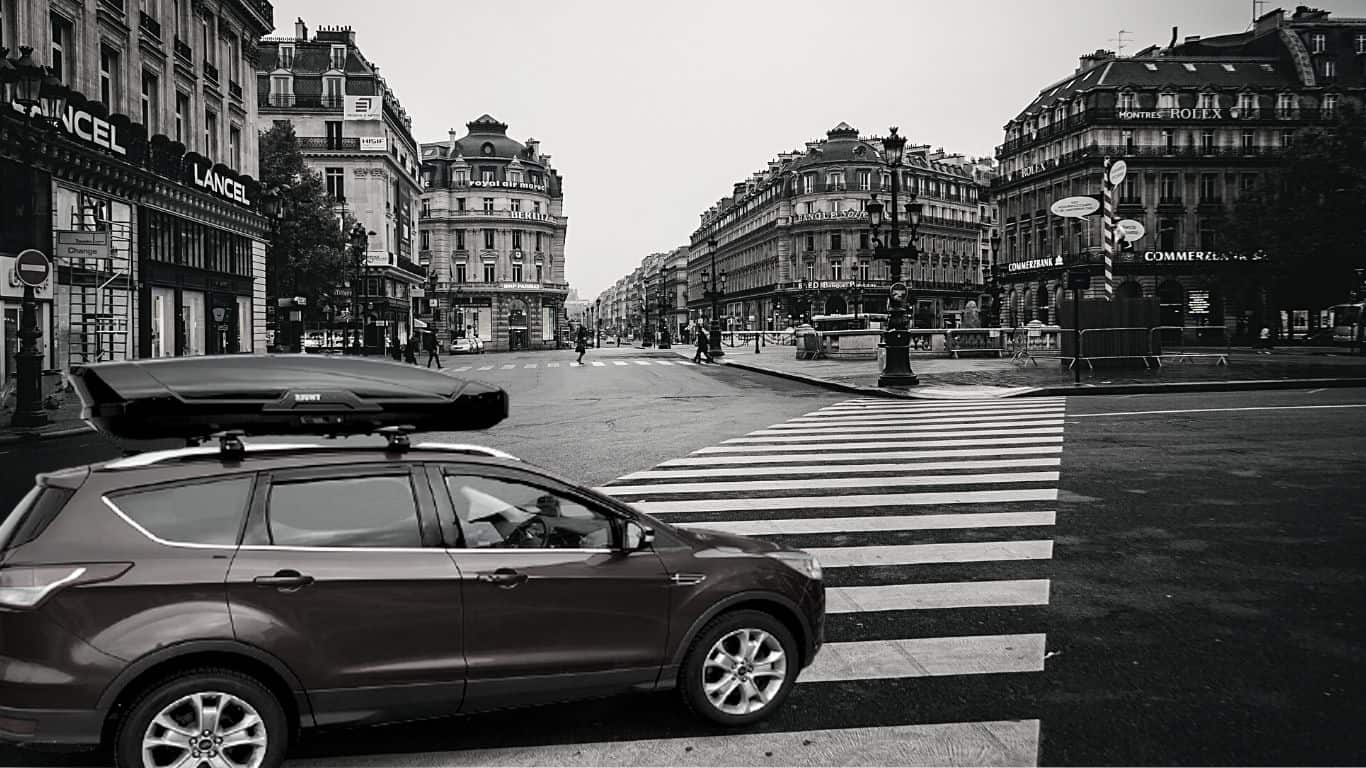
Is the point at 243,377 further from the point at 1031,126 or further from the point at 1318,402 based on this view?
the point at 1031,126

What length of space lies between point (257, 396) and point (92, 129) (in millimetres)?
25612

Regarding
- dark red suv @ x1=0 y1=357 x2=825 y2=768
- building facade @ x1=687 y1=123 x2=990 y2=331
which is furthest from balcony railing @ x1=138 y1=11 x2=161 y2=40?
building facade @ x1=687 y1=123 x2=990 y2=331

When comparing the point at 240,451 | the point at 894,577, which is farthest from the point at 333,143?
the point at 240,451

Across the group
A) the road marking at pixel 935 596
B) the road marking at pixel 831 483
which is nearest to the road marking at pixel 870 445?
the road marking at pixel 831 483

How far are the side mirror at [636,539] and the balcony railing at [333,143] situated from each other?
227 feet

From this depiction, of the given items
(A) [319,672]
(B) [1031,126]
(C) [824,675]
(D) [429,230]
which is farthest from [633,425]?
(D) [429,230]

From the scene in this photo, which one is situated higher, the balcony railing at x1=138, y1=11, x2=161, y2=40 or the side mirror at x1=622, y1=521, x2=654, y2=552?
the balcony railing at x1=138, y1=11, x2=161, y2=40

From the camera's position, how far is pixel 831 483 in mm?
11203

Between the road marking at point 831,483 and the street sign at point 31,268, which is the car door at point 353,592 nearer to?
the road marking at point 831,483

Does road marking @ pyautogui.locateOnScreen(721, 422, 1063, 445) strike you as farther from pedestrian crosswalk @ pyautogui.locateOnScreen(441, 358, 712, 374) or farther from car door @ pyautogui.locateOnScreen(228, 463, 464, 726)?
pedestrian crosswalk @ pyautogui.locateOnScreen(441, 358, 712, 374)

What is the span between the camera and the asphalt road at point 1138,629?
4.53 m

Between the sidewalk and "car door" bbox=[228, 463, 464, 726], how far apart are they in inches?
744

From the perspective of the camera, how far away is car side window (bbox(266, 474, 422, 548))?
412cm

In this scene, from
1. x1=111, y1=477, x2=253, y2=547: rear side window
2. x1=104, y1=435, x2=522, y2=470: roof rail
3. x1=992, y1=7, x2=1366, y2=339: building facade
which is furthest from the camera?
x1=992, y1=7, x2=1366, y2=339: building facade
